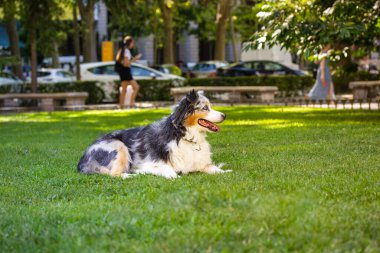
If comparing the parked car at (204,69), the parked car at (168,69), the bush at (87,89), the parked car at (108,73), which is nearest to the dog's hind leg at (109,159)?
the bush at (87,89)

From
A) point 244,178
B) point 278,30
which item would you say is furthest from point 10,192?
point 278,30

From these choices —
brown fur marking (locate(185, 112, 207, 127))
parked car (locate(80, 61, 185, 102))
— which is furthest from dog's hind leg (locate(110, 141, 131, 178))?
parked car (locate(80, 61, 185, 102))

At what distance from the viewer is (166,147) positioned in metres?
8.88

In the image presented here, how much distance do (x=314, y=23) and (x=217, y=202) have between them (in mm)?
9632

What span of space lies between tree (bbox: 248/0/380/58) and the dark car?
18317 millimetres

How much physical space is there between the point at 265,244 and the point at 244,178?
3062 mm

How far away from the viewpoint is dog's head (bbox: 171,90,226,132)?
8648mm

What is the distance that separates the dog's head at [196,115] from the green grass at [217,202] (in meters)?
0.60

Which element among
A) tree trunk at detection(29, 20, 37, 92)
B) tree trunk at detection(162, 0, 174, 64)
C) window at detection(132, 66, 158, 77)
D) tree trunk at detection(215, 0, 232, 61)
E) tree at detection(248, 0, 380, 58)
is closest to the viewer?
tree at detection(248, 0, 380, 58)

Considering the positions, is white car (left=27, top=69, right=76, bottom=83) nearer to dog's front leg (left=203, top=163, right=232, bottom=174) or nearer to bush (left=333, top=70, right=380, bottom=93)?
bush (left=333, top=70, right=380, bottom=93)

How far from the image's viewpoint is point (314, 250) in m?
5.17

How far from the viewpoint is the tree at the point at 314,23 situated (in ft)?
47.2

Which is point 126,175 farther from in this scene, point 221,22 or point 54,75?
point 221,22

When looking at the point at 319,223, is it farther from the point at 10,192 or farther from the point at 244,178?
the point at 10,192
